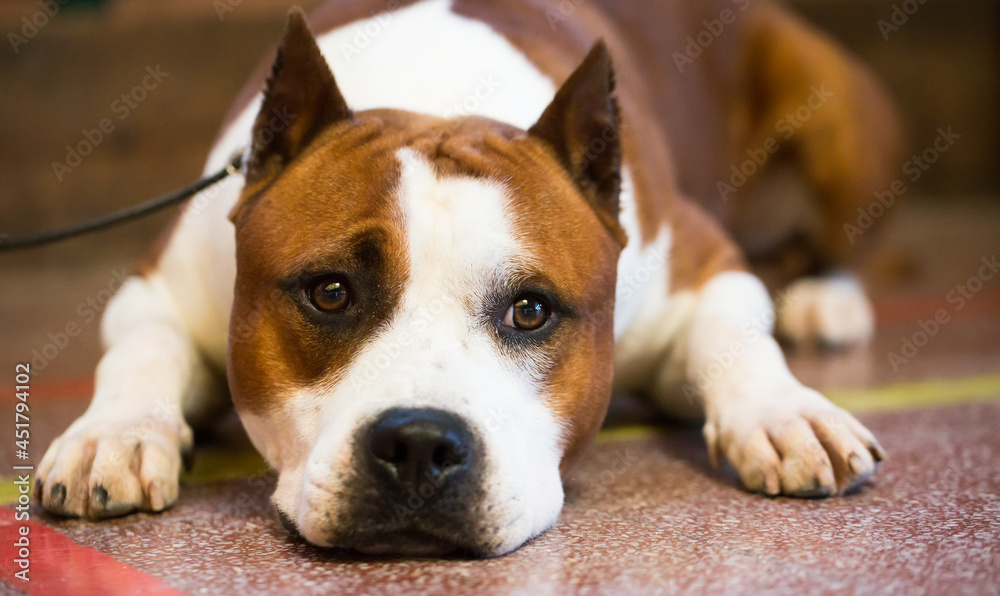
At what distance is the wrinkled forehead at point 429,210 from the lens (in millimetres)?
1949

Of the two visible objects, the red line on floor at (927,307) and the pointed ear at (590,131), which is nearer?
the pointed ear at (590,131)

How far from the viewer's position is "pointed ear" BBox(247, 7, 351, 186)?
7.09ft

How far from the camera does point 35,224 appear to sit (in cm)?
678

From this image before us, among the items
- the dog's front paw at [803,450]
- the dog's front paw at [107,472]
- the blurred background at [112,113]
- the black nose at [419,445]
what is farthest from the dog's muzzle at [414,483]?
the blurred background at [112,113]

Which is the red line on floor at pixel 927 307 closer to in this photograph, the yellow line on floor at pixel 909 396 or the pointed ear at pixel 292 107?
the yellow line on floor at pixel 909 396

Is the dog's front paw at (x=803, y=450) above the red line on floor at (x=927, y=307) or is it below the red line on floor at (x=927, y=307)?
above

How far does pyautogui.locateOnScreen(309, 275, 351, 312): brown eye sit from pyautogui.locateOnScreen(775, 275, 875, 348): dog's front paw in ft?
8.38

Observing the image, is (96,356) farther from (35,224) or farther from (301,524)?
(35,224)

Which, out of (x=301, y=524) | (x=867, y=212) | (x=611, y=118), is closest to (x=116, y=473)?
(x=301, y=524)

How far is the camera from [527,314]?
203cm

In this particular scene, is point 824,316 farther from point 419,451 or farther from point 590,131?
point 419,451

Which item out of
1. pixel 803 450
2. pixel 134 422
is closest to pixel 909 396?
pixel 803 450

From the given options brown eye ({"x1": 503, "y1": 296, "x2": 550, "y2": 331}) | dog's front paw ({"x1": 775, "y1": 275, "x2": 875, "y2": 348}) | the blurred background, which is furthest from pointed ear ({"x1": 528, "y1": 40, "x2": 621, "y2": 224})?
the blurred background

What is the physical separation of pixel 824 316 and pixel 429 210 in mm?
2476
